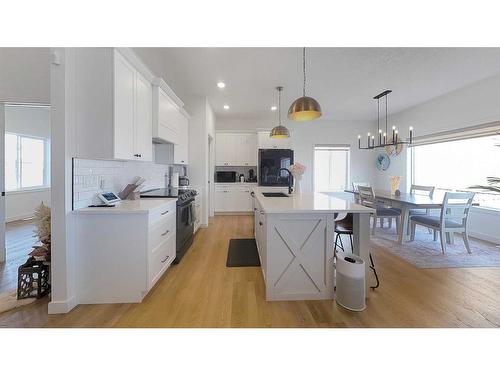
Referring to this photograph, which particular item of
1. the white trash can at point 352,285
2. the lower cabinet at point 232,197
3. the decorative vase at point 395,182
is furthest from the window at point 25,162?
the decorative vase at point 395,182

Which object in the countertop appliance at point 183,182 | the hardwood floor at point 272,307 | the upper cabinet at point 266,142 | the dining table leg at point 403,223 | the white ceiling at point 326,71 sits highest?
the white ceiling at point 326,71

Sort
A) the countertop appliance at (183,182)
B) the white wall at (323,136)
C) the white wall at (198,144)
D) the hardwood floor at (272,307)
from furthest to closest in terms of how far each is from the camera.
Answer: the white wall at (323,136) → the white wall at (198,144) → the countertop appliance at (183,182) → the hardwood floor at (272,307)

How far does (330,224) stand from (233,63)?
259 centimetres

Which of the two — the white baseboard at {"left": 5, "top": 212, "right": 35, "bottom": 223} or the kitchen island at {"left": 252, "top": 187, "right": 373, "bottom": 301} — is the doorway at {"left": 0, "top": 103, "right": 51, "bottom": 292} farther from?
the kitchen island at {"left": 252, "top": 187, "right": 373, "bottom": 301}

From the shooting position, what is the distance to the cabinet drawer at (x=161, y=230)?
2.02 meters

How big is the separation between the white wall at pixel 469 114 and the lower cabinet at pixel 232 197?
14.1 feet

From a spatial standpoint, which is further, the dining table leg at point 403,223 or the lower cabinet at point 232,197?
the lower cabinet at point 232,197

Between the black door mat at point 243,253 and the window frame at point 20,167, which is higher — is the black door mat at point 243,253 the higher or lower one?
the lower one

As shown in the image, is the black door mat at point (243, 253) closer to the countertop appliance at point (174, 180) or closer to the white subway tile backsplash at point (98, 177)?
the countertop appliance at point (174, 180)

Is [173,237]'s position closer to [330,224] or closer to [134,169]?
[134,169]

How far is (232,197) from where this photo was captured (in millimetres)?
5742

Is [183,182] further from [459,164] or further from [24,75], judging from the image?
[459,164]
